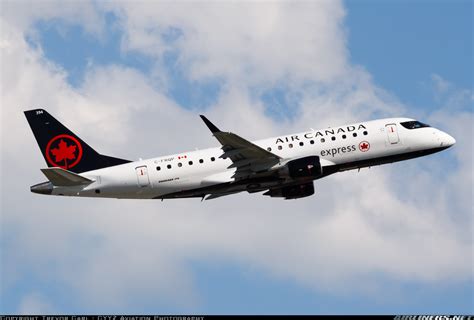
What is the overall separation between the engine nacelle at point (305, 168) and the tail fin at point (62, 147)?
14.0 metres

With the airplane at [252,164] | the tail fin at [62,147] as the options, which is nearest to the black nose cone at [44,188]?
the airplane at [252,164]

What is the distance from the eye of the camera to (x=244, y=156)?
7556 cm

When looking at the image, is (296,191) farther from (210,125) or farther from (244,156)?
(210,125)

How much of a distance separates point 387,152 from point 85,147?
25038 mm

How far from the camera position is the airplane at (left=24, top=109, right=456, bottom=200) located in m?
75.8

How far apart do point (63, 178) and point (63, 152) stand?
458 centimetres

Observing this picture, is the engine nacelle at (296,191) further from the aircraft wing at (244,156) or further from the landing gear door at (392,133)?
the landing gear door at (392,133)

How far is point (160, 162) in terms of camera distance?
77.2 metres

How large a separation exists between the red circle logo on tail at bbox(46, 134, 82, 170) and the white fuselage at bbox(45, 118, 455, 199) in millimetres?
2500

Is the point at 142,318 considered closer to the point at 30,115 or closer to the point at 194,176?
the point at 194,176

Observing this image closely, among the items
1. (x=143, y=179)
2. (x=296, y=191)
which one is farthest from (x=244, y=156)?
(x=143, y=179)

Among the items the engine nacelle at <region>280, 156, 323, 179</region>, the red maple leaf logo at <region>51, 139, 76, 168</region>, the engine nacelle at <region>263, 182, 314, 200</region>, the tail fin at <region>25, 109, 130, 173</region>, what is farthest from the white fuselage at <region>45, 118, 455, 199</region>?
the engine nacelle at <region>263, 182, 314, 200</region>

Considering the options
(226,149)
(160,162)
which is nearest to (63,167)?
(160,162)

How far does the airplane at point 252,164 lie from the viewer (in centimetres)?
7575
